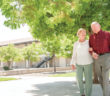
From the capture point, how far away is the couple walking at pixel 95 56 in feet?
14.5

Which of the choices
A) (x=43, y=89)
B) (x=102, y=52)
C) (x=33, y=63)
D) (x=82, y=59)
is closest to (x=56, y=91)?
(x=43, y=89)

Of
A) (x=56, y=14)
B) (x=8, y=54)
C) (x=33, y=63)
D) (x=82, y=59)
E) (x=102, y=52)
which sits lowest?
(x=33, y=63)

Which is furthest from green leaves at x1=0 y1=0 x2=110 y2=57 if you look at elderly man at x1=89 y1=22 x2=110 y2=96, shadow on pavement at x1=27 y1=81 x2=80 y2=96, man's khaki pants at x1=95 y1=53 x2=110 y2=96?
shadow on pavement at x1=27 y1=81 x2=80 y2=96

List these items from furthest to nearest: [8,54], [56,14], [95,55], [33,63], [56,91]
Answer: [33,63] → [8,54] → [56,91] → [56,14] → [95,55]

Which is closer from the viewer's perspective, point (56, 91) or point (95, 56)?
point (95, 56)

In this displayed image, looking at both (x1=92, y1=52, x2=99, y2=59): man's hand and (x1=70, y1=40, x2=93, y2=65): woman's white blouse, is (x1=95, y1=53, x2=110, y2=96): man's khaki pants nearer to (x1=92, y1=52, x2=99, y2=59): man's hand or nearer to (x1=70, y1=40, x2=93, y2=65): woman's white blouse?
(x1=92, y1=52, x2=99, y2=59): man's hand

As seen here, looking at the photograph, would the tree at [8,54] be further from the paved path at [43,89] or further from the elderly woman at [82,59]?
the elderly woman at [82,59]

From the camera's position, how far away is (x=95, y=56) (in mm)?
4426

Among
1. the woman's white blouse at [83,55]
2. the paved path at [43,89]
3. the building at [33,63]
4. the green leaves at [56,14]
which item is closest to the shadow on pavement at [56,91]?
the paved path at [43,89]

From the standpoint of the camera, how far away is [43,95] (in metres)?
6.34

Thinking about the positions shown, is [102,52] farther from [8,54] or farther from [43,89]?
[8,54]

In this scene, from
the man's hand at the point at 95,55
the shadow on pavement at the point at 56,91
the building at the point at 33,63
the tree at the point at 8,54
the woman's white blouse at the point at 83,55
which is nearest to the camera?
the man's hand at the point at 95,55

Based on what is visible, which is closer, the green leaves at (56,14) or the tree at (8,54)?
the green leaves at (56,14)

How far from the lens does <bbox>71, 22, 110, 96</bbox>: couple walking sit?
4.43 m
